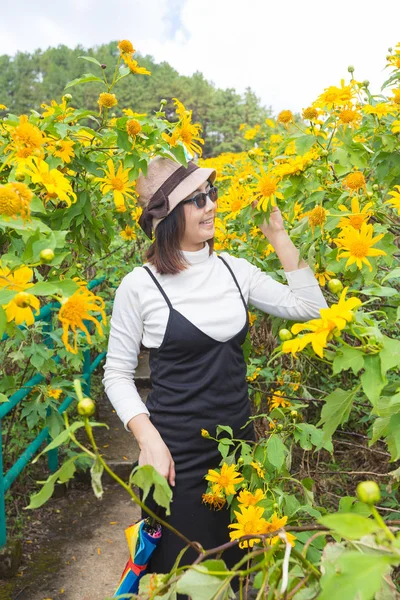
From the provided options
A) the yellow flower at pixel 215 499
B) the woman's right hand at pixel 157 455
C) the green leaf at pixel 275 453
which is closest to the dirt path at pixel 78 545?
the yellow flower at pixel 215 499

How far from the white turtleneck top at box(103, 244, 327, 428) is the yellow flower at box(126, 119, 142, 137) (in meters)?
0.38

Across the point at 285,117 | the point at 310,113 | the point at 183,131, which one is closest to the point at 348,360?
the point at 310,113

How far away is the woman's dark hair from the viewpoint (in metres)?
1.69

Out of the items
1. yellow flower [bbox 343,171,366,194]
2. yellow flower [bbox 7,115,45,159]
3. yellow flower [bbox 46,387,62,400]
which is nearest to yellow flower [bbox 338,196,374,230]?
yellow flower [bbox 343,171,366,194]

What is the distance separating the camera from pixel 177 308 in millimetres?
1646

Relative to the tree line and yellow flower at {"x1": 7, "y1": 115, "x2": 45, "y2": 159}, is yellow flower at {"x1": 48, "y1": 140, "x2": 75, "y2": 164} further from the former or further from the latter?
the tree line

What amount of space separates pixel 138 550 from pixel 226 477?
298 mm

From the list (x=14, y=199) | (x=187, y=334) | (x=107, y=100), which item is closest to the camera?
(x=14, y=199)

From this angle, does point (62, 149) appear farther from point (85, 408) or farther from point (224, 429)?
point (85, 408)

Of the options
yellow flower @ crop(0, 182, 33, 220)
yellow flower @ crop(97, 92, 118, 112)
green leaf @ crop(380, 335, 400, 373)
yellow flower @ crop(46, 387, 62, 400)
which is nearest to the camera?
green leaf @ crop(380, 335, 400, 373)

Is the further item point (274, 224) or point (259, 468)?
point (274, 224)

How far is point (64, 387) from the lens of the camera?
8.51 feet

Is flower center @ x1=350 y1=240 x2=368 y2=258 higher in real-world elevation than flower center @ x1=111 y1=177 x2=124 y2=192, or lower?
lower

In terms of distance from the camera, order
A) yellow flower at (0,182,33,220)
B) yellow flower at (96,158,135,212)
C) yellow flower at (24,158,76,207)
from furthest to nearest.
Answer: yellow flower at (96,158,135,212), yellow flower at (24,158,76,207), yellow flower at (0,182,33,220)
